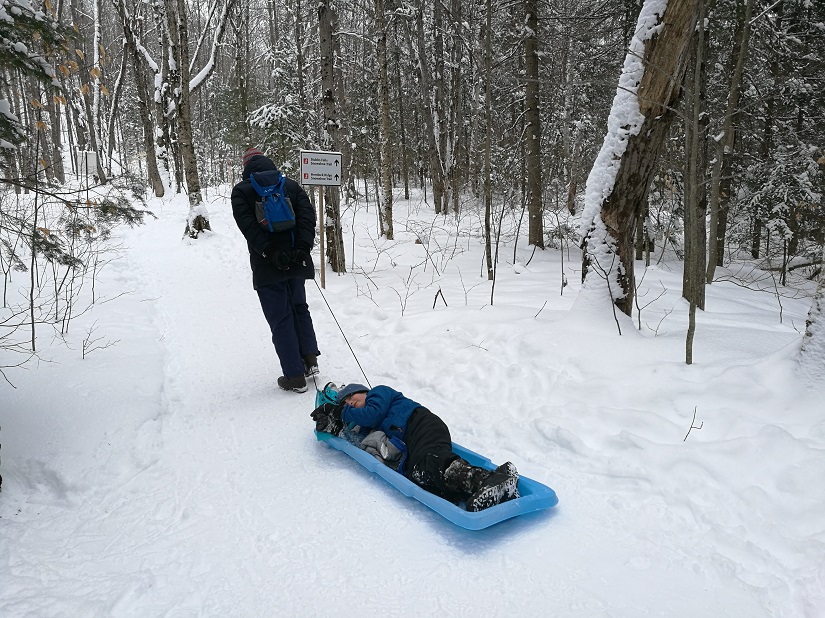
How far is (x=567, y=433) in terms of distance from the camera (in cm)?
382

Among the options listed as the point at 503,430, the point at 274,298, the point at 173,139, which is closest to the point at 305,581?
the point at 503,430

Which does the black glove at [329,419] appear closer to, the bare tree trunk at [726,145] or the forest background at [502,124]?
the forest background at [502,124]

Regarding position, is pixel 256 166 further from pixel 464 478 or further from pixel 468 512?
pixel 468 512

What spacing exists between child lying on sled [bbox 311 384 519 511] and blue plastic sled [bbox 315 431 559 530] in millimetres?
94

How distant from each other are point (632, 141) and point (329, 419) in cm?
394

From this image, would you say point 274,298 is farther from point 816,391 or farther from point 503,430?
point 816,391

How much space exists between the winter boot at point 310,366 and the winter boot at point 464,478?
2.55m

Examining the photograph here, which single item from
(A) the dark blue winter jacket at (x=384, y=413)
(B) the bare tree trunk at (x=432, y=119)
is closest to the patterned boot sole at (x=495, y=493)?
(A) the dark blue winter jacket at (x=384, y=413)

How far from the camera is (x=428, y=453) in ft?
10.9

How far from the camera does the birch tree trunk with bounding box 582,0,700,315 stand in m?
4.80

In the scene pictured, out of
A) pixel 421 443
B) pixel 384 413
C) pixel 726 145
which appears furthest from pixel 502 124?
pixel 421 443

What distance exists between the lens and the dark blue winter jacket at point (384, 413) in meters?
3.83

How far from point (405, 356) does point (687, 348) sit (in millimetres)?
2811

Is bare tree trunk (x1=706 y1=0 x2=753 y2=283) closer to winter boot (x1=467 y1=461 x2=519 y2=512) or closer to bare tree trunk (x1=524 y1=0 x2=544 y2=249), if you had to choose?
bare tree trunk (x1=524 y1=0 x2=544 y2=249)
